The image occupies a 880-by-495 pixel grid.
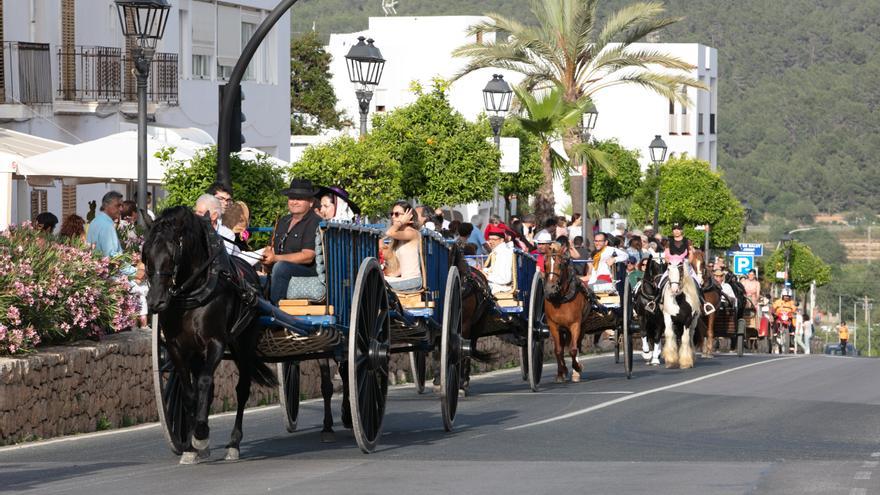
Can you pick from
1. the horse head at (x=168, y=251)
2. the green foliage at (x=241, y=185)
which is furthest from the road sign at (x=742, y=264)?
the horse head at (x=168, y=251)

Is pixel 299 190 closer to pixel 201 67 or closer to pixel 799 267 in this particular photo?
pixel 201 67

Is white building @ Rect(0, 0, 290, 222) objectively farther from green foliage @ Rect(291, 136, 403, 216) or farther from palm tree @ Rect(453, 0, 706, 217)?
green foliage @ Rect(291, 136, 403, 216)

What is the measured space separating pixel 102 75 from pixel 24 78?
9.69 feet

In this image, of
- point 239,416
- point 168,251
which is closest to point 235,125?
point 239,416

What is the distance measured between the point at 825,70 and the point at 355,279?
167 meters

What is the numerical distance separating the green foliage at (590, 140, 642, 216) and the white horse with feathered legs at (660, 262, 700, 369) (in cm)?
3115

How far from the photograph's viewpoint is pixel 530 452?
13086mm

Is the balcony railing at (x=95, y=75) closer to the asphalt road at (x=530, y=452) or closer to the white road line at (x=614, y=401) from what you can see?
the white road line at (x=614, y=401)

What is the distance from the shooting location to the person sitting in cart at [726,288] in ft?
113

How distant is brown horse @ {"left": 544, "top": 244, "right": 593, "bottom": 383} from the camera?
73.8 ft

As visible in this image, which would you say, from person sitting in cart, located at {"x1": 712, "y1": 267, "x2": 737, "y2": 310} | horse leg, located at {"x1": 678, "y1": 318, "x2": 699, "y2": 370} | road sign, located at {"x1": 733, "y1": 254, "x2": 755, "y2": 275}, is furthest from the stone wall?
road sign, located at {"x1": 733, "y1": 254, "x2": 755, "y2": 275}

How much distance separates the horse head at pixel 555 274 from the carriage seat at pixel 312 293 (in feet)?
33.2

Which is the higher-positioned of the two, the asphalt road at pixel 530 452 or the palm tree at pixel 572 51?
the palm tree at pixel 572 51

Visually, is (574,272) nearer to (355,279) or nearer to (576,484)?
(355,279)
